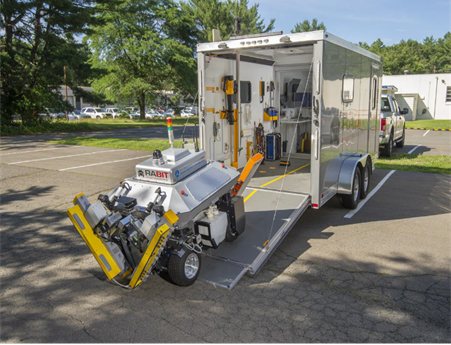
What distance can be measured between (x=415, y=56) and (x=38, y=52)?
6374 centimetres

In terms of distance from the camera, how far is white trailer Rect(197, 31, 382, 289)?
17.1 feet

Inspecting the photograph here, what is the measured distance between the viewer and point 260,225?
5523mm

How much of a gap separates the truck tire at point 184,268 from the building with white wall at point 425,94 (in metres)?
32.2

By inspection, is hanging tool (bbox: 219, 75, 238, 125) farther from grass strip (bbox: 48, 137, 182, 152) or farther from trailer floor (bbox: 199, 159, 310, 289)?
grass strip (bbox: 48, 137, 182, 152)

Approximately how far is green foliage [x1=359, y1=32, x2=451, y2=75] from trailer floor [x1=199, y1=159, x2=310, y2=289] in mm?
51153

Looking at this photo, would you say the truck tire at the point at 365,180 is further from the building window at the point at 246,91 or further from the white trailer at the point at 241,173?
the building window at the point at 246,91

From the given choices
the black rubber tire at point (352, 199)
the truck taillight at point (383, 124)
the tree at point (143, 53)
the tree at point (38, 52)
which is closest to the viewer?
the black rubber tire at point (352, 199)

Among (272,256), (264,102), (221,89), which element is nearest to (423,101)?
(264,102)

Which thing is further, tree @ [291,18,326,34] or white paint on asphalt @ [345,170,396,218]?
tree @ [291,18,326,34]

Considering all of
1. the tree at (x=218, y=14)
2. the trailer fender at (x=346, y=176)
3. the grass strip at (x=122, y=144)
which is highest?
the tree at (x=218, y=14)

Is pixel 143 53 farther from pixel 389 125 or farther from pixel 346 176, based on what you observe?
pixel 346 176

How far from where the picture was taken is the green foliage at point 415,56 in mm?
57531

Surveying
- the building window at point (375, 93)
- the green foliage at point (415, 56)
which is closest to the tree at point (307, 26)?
the green foliage at point (415, 56)

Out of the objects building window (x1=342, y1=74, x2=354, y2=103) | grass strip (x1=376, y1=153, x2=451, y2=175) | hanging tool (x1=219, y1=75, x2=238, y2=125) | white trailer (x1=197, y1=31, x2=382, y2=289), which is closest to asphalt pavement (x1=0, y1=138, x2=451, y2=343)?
white trailer (x1=197, y1=31, x2=382, y2=289)
